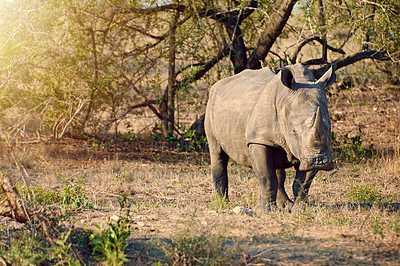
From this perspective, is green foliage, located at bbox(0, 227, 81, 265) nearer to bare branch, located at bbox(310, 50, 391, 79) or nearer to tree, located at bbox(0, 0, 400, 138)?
tree, located at bbox(0, 0, 400, 138)

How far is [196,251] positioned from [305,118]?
2.12m

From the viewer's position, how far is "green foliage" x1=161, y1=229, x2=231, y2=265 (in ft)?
12.6

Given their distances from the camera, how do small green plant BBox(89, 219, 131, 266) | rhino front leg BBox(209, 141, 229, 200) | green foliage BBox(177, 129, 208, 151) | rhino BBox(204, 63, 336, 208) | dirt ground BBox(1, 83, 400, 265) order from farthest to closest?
green foliage BBox(177, 129, 208, 151) → rhino front leg BBox(209, 141, 229, 200) → rhino BBox(204, 63, 336, 208) → dirt ground BBox(1, 83, 400, 265) → small green plant BBox(89, 219, 131, 266)

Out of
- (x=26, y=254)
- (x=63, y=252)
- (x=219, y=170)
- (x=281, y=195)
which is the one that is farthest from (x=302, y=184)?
(x=26, y=254)

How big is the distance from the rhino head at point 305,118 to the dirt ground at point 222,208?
63cm

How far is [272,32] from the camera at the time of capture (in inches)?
415

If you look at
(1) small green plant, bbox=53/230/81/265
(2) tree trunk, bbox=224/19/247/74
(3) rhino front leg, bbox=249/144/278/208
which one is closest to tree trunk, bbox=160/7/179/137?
(2) tree trunk, bbox=224/19/247/74

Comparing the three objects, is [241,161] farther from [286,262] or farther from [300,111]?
[286,262]

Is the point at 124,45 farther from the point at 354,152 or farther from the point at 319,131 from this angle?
the point at 319,131

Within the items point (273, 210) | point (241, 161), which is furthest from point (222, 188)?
point (273, 210)

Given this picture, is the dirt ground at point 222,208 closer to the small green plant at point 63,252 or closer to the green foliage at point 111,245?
the green foliage at point 111,245

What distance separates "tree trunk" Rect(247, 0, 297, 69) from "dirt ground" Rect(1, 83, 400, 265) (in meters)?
2.45

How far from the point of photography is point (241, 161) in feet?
21.6

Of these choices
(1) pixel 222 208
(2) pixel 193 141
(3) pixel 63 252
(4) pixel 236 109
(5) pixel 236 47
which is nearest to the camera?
(3) pixel 63 252
